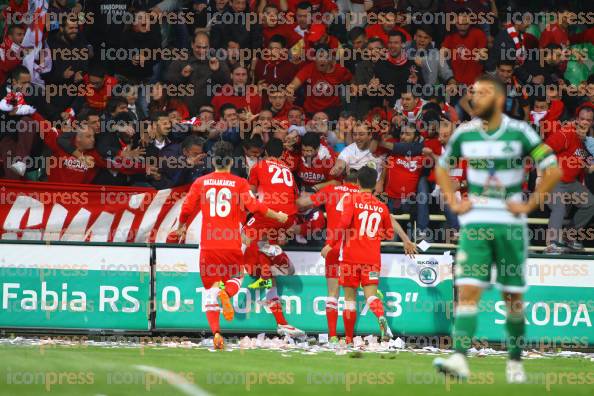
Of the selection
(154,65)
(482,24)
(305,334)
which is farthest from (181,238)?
(482,24)

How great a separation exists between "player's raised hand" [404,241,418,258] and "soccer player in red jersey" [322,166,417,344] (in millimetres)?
654

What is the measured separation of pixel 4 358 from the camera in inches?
546

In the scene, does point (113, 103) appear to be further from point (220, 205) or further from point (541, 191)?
point (541, 191)

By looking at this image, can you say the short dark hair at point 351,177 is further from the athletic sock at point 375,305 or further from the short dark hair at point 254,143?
the short dark hair at point 254,143

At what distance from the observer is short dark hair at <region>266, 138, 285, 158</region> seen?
60.8 ft

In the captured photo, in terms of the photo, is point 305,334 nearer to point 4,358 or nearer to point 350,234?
point 350,234

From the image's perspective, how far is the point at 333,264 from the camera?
1784 centimetres

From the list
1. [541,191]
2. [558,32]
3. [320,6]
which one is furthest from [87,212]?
[558,32]

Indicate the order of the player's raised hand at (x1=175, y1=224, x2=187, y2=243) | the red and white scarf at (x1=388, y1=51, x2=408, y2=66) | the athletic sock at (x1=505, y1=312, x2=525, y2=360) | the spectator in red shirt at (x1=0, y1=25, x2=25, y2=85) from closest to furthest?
1. the athletic sock at (x1=505, y1=312, x2=525, y2=360)
2. the player's raised hand at (x1=175, y1=224, x2=187, y2=243)
3. the spectator in red shirt at (x1=0, y1=25, x2=25, y2=85)
4. the red and white scarf at (x1=388, y1=51, x2=408, y2=66)

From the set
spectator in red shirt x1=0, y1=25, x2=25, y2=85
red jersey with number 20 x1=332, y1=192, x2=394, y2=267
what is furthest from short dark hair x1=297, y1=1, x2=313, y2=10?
red jersey with number 20 x1=332, y1=192, x2=394, y2=267

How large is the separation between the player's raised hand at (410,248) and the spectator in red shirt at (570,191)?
2.67 meters

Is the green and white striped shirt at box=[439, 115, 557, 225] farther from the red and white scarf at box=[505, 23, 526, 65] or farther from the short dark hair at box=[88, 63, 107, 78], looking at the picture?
the red and white scarf at box=[505, 23, 526, 65]

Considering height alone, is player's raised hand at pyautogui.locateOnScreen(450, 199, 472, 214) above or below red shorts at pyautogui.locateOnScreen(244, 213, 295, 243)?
below

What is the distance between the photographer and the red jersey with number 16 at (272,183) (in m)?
18.2
